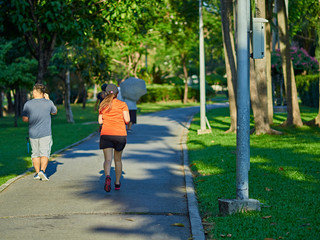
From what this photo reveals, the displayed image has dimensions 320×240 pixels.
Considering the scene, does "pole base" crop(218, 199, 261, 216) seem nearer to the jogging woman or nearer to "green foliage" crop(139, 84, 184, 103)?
the jogging woman

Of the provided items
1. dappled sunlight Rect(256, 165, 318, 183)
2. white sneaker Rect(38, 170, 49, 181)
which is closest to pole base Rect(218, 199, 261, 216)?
dappled sunlight Rect(256, 165, 318, 183)

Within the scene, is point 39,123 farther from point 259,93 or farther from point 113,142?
point 259,93

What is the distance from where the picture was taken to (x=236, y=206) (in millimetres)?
7422

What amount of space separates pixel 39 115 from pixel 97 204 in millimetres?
2816

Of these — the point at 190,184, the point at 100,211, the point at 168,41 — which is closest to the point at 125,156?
the point at 190,184

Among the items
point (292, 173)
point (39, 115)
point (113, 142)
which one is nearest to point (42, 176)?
point (39, 115)

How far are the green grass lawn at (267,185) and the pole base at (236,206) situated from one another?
0.12 metres

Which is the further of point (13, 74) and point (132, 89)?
point (13, 74)

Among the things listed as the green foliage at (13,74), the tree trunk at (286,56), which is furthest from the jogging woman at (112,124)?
the green foliage at (13,74)

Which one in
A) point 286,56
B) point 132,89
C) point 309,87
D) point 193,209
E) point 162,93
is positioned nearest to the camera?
point 193,209

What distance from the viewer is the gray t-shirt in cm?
1049

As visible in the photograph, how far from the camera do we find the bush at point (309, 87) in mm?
37338

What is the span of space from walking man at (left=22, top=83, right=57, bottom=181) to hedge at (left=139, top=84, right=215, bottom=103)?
43.7 m

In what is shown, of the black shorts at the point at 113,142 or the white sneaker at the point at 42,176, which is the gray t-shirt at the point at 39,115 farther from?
the black shorts at the point at 113,142
